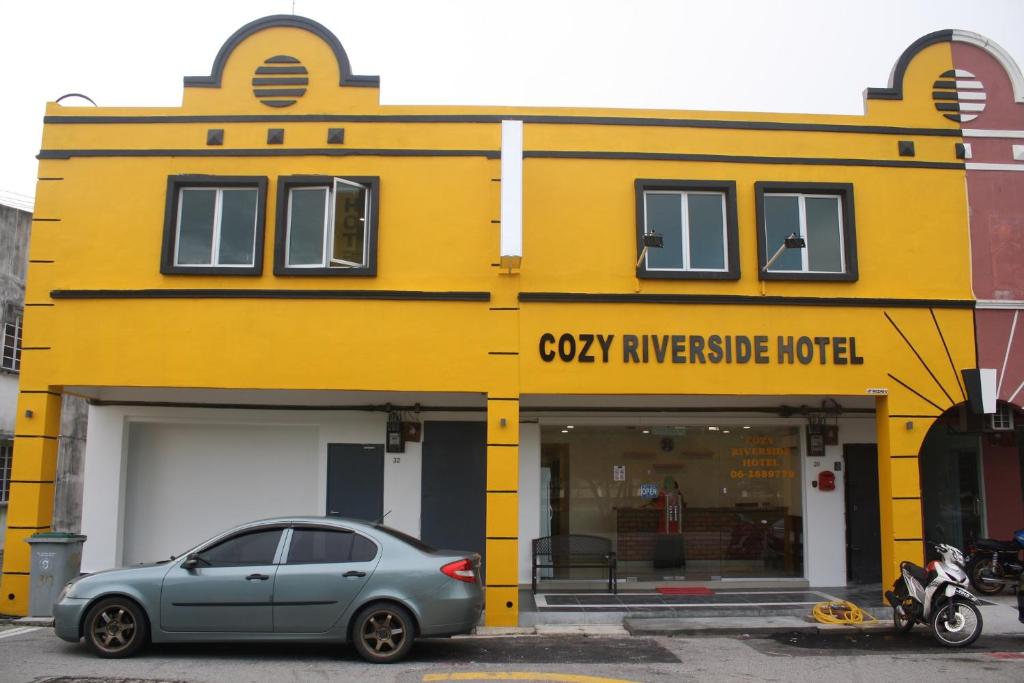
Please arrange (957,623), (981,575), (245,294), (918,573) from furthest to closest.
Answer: (981,575) < (245,294) < (918,573) < (957,623)

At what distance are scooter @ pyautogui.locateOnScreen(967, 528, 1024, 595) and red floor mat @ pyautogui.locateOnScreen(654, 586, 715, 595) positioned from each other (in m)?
4.02

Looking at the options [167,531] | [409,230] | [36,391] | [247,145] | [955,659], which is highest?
[247,145]

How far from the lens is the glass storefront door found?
546 inches

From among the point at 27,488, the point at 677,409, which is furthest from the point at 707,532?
the point at 27,488

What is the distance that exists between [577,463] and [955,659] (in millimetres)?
6356

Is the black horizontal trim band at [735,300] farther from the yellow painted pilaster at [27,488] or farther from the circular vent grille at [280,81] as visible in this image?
the yellow painted pilaster at [27,488]

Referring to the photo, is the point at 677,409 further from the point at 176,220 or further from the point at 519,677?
the point at 176,220

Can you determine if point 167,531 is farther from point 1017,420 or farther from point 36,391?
point 1017,420

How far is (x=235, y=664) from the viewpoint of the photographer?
822 centimetres

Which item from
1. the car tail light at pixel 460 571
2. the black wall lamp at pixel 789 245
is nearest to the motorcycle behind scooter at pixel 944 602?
the black wall lamp at pixel 789 245

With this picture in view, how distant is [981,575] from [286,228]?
38.2 ft

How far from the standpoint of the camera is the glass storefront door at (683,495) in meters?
13.9

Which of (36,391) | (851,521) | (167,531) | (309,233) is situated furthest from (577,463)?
(36,391)

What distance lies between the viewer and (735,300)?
11805mm
